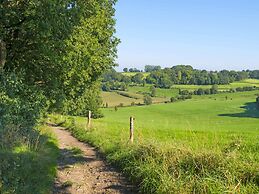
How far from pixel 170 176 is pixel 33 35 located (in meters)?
9.73

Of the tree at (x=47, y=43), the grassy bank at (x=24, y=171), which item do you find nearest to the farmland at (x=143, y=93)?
the tree at (x=47, y=43)

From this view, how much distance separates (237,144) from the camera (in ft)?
32.1

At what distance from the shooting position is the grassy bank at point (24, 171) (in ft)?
25.8

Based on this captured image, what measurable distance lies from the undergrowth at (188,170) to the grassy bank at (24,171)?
8.25ft

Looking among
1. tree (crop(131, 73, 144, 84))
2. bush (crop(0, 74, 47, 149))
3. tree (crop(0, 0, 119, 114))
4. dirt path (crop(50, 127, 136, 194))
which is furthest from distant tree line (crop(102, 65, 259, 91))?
dirt path (crop(50, 127, 136, 194))

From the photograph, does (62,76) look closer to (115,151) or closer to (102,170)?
(115,151)

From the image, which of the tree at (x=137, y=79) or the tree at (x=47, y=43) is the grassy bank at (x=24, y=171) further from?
the tree at (x=137, y=79)

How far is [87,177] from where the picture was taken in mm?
11438

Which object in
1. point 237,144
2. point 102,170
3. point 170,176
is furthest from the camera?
point 102,170

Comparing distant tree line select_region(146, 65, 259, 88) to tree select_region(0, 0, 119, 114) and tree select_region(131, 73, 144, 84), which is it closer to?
tree select_region(131, 73, 144, 84)

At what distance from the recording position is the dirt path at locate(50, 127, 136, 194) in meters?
9.86

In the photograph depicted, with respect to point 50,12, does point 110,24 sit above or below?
above

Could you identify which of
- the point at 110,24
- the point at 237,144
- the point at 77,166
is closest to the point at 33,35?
the point at 77,166

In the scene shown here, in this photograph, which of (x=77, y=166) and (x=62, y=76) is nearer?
(x=77, y=166)
